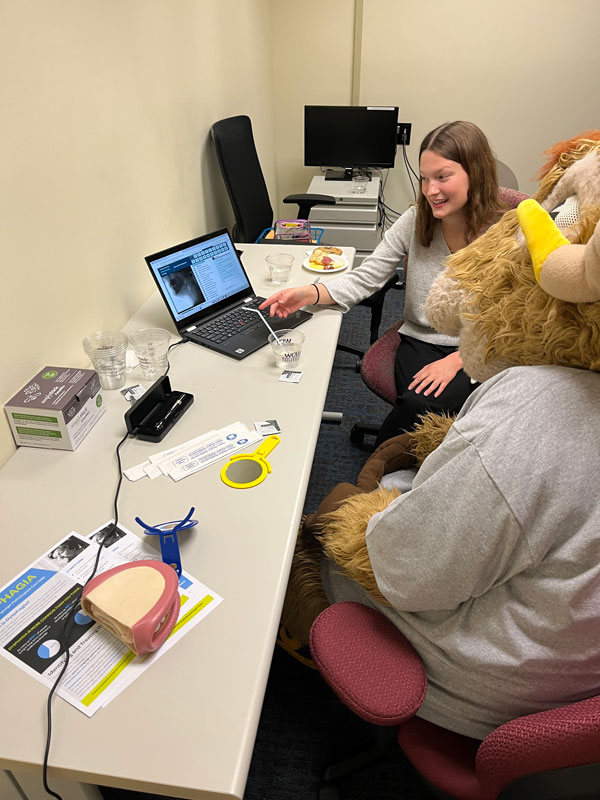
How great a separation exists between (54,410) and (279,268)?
973 millimetres

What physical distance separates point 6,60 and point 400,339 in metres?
1.31

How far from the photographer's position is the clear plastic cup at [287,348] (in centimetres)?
132

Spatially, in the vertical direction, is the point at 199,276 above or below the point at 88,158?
below

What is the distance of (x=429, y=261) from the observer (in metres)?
1.73

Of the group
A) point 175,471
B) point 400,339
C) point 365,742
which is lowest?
point 365,742

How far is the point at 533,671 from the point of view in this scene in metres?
0.71

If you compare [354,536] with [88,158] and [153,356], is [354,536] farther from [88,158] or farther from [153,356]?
[88,158]

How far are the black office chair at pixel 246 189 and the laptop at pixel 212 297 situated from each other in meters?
0.53

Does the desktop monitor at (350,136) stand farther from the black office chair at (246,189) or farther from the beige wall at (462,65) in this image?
the black office chair at (246,189)

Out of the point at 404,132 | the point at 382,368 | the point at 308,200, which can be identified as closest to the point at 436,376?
the point at 382,368

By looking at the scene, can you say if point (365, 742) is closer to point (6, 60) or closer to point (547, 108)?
point (6, 60)

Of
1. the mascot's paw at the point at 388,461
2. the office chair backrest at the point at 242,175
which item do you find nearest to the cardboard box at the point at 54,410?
the mascot's paw at the point at 388,461

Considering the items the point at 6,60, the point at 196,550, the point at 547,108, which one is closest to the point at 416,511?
the point at 196,550

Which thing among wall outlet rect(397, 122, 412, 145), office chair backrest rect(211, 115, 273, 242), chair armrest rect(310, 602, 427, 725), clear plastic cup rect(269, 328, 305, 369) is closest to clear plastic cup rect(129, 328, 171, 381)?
clear plastic cup rect(269, 328, 305, 369)
